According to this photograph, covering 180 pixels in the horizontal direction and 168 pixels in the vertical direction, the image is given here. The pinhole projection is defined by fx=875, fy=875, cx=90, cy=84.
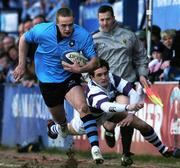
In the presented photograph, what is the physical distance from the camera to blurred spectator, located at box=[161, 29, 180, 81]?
49.6ft

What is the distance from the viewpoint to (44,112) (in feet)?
60.5

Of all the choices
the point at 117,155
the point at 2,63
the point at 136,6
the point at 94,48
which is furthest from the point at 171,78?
the point at 2,63

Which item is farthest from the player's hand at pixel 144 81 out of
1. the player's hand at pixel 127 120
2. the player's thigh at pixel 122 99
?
the player's hand at pixel 127 120

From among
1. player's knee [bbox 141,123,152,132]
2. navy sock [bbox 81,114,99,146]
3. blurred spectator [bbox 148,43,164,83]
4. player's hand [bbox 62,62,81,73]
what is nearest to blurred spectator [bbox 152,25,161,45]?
blurred spectator [bbox 148,43,164,83]

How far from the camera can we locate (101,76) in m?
12.8

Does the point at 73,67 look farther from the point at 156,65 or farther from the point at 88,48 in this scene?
the point at 156,65

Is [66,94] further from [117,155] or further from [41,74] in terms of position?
[117,155]

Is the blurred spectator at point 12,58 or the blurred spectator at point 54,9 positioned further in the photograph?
the blurred spectator at point 54,9

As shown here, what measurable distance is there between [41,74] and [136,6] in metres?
6.35

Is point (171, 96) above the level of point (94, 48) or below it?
below

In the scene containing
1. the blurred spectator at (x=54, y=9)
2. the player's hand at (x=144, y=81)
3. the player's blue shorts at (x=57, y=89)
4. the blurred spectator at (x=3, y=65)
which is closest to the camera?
the player's blue shorts at (x=57, y=89)

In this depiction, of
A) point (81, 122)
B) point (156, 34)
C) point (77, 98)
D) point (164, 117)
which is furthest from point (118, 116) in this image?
point (156, 34)

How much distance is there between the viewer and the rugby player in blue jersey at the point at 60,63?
12531 millimetres

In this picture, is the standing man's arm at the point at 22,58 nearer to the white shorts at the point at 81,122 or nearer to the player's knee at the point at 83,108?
the player's knee at the point at 83,108
